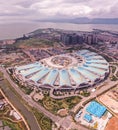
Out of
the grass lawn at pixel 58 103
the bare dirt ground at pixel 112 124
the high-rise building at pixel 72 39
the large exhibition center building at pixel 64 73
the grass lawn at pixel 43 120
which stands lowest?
the bare dirt ground at pixel 112 124

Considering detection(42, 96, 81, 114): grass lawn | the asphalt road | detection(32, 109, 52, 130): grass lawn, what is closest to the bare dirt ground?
detection(42, 96, 81, 114): grass lawn

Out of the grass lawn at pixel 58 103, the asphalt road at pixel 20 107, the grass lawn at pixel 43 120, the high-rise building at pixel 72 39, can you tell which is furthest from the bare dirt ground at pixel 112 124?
the high-rise building at pixel 72 39

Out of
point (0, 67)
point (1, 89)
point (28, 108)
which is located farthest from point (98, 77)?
point (0, 67)

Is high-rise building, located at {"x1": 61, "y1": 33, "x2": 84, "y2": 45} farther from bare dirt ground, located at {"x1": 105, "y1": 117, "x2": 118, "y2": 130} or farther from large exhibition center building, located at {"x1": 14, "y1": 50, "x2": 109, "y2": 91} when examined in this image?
bare dirt ground, located at {"x1": 105, "y1": 117, "x2": 118, "y2": 130}

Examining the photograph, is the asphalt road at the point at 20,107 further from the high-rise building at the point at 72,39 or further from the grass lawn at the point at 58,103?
the high-rise building at the point at 72,39

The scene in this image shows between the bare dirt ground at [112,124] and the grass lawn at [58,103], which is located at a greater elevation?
the grass lawn at [58,103]

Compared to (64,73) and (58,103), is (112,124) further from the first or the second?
(64,73)

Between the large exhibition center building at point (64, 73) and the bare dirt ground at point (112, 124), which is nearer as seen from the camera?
the bare dirt ground at point (112, 124)

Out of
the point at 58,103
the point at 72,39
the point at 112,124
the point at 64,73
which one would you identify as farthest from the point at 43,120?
the point at 72,39
